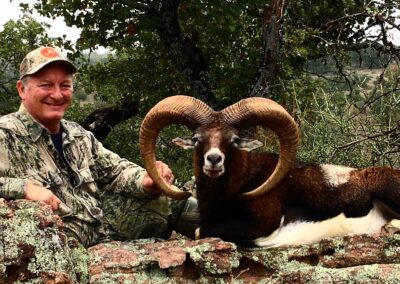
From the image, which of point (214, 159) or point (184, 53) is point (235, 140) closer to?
point (214, 159)

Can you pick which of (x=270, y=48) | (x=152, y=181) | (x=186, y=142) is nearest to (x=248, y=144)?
(x=186, y=142)

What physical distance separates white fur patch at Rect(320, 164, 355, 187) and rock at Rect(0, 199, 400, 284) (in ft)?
4.95

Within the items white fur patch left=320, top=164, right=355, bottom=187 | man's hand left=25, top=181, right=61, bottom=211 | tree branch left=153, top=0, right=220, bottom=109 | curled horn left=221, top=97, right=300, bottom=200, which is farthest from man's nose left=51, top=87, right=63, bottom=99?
tree branch left=153, top=0, right=220, bottom=109

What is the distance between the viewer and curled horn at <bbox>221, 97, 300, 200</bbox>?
602cm

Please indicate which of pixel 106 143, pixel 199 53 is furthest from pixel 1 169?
pixel 106 143

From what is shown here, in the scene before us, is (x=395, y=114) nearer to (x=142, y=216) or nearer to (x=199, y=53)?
(x=199, y=53)

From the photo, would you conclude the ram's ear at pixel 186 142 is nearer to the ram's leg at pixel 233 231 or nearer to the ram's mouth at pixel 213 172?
the ram's mouth at pixel 213 172

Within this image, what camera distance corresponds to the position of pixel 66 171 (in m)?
5.01

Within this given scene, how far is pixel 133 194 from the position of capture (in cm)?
571

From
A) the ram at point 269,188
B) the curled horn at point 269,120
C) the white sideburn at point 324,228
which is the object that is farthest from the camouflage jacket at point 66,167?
the white sideburn at point 324,228

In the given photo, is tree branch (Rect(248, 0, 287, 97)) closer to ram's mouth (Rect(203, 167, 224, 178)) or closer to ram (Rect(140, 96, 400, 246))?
ram (Rect(140, 96, 400, 246))

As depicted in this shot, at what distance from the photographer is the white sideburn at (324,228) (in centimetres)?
579

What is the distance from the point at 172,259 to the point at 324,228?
7.19ft

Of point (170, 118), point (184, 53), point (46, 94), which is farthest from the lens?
point (184, 53)
